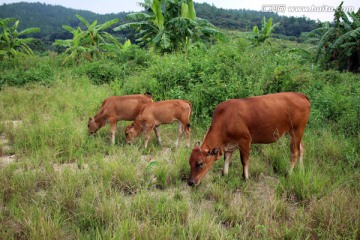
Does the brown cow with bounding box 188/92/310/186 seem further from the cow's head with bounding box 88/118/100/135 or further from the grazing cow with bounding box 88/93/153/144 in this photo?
the cow's head with bounding box 88/118/100/135

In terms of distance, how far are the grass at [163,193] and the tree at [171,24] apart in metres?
10.4

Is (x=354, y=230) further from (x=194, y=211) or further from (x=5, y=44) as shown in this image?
(x=5, y=44)

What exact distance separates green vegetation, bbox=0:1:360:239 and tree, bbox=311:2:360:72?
9482 millimetres

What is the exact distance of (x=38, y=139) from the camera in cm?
653

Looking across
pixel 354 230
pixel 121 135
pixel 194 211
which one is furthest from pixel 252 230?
pixel 121 135

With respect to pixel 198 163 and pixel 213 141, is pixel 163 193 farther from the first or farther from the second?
pixel 213 141

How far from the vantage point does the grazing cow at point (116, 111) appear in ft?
24.1

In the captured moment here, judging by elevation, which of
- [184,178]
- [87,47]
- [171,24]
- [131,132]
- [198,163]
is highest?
[171,24]

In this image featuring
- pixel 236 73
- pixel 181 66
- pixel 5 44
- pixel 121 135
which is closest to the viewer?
pixel 121 135

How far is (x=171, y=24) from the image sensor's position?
54.8 ft

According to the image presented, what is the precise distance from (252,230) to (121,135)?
477 centimetres

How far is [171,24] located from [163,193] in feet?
45.2

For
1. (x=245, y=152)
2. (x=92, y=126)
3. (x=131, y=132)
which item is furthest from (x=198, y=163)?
(x=92, y=126)

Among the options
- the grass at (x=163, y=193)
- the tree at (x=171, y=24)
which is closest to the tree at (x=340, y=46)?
the tree at (x=171, y=24)
